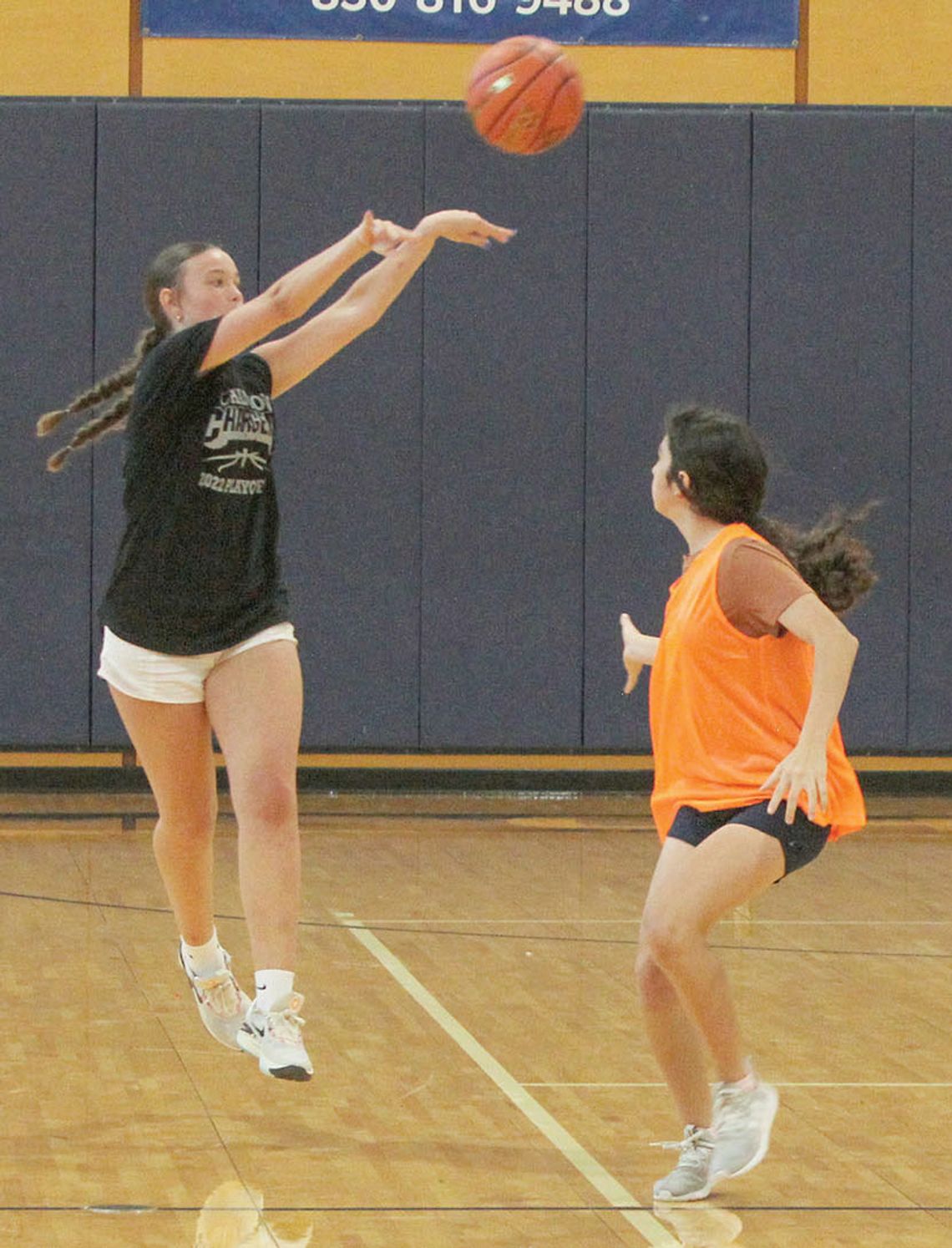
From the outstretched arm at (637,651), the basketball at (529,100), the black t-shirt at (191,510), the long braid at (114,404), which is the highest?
the basketball at (529,100)

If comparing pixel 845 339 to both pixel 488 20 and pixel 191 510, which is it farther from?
pixel 191 510

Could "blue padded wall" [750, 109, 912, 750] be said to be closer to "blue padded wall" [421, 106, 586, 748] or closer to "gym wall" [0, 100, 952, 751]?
"gym wall" [0, 100, 952, 751]

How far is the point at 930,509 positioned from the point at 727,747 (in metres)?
7.05

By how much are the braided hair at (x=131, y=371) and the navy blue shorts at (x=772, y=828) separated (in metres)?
1.57

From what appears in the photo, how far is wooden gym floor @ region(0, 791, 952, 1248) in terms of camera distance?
12.0 ft

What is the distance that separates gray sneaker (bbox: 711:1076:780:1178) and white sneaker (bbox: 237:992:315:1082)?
817 millimetres

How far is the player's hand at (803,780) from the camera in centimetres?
351

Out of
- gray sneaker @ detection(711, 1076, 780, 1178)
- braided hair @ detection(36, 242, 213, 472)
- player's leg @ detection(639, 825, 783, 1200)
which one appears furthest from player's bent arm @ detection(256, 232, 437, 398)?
gray sneaker @ detection(711, 1076, 780, 1178)

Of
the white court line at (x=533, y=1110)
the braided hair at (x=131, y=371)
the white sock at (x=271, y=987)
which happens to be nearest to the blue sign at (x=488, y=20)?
the white court line at (x=533, y=1110)

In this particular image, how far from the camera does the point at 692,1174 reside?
371cm

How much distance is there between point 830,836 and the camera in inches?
147

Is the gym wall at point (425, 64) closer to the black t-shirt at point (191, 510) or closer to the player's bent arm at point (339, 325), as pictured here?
the player's bent arm at point (339, 325)

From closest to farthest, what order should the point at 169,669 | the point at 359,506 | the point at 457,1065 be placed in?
1. the point at 169,669
2. the point at 457,1065
3. the point at 359,506

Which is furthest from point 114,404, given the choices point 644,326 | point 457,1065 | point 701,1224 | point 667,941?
point 644,326
